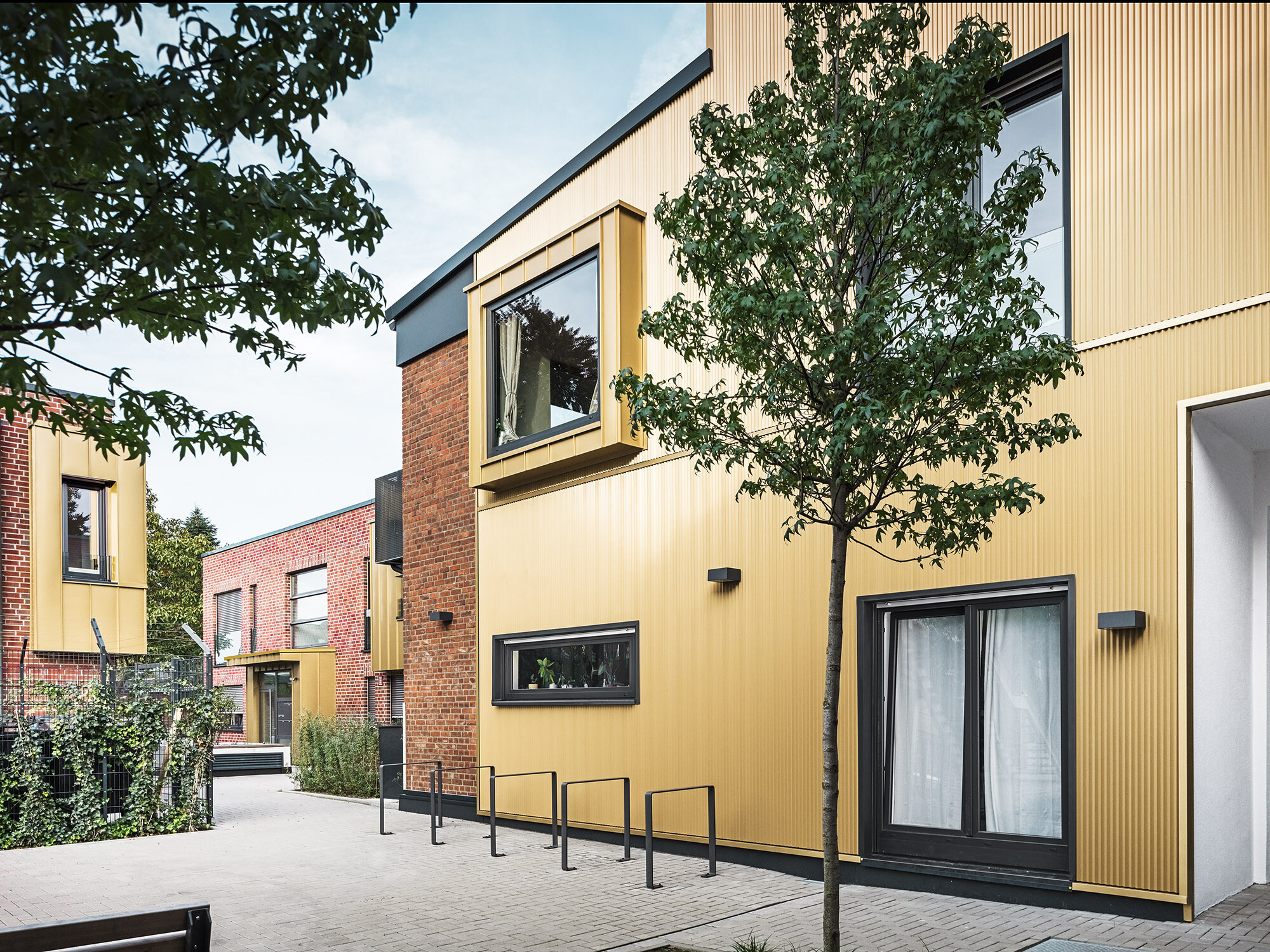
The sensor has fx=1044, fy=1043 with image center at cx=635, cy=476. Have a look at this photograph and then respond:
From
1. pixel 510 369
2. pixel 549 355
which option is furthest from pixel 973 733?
pixel 510 369

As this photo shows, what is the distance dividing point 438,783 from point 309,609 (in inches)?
708

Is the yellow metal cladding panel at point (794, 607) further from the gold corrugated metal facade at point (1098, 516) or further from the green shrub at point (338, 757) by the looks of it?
the green shrub at point (338, 757)

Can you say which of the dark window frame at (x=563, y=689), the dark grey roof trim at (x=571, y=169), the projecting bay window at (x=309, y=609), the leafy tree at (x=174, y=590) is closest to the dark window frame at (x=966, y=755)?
the dark window frame at (x=563, y=689)

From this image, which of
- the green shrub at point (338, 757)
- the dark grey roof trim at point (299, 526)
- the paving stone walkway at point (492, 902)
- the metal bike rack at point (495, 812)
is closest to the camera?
the paving stone walkway at point (492, 902)

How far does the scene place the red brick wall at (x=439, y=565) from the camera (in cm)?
1255

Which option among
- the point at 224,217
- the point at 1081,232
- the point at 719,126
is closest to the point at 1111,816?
the point at 1081,232

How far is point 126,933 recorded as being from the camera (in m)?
3.87

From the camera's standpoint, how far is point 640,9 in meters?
3.13

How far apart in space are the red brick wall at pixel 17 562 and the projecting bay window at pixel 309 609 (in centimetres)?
1157

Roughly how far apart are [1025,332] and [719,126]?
2043 millimetres

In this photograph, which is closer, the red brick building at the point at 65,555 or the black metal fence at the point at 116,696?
the black metal fence at the point at 116,696

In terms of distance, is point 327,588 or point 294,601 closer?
point 327,588

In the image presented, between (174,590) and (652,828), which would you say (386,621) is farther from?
(174,590)

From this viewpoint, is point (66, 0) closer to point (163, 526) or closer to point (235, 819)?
point (235, 819)
